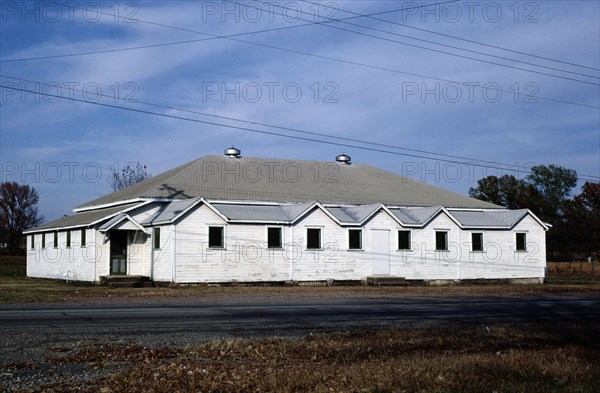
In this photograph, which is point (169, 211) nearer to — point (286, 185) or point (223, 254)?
point (223, 254)

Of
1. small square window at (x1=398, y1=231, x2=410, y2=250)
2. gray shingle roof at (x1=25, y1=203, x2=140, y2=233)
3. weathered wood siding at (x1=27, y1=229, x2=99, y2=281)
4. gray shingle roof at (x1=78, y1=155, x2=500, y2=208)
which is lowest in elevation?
weathered wood siding at (x1=27, y1=229, x2=99, y2=281)

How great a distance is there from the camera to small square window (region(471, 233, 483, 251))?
154ft

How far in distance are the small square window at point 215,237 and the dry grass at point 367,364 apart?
25.1 m

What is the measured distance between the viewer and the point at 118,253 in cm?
4116

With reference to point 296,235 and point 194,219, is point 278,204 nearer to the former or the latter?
point 296,235

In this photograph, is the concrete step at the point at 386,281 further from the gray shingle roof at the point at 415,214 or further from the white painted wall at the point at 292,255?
the gray shingle roof at the point at 415,214

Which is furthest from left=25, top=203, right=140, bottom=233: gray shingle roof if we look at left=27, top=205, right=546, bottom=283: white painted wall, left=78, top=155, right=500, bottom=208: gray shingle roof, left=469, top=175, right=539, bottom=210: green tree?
left=469, top=175, right=539, bottom=210: green tree

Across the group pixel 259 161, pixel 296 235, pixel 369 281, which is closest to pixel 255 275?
pixel 296 235

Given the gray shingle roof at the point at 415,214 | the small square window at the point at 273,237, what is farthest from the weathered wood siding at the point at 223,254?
the gray shingle roof at the point at 415,214

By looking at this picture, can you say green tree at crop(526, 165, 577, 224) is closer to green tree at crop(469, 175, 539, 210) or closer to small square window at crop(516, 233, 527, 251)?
green tree at crop(469, 175, 539, 210)

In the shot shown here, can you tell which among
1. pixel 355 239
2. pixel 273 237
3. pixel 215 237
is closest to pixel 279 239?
pixel 273 237

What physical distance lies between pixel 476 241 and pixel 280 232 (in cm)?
1322

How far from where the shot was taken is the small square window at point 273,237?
1624 inches

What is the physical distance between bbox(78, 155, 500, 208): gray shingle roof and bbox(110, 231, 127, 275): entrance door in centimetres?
273
